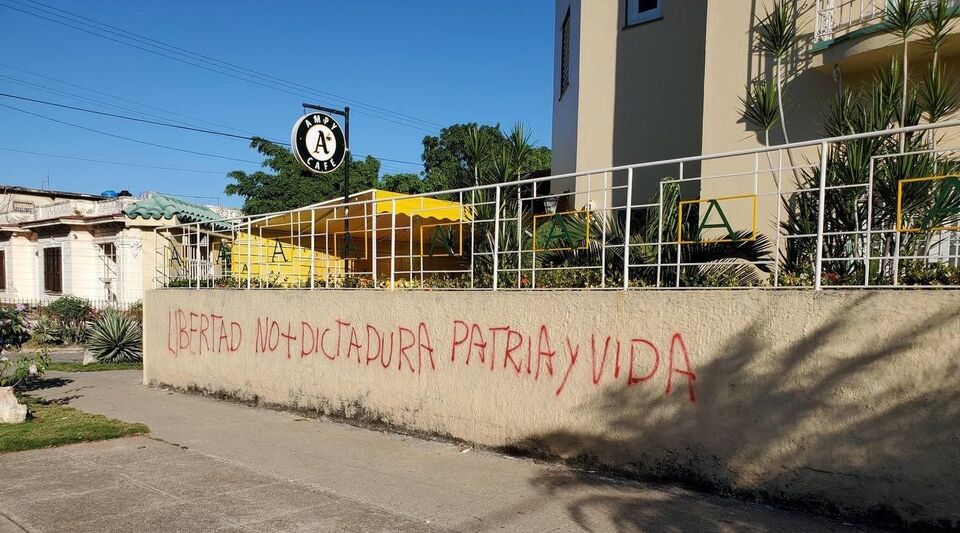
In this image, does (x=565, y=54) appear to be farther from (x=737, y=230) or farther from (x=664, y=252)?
(x=664, y=252)

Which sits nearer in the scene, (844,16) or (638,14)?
(844,16)

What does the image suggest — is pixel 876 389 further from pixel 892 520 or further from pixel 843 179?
pixel 843 179

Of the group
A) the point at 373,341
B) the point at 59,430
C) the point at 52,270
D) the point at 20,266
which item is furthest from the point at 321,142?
the point at 20,266

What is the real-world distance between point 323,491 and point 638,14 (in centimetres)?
818

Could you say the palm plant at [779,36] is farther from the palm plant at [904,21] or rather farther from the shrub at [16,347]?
the shrub at [16,347]

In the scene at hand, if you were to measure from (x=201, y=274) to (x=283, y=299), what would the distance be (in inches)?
109

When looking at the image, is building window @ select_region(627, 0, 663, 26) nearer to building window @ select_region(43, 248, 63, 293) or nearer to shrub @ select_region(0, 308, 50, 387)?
shrub @ select_region(0, 308, 50, 387)

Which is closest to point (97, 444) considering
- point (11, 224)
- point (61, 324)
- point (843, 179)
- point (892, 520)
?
point (892, 520)

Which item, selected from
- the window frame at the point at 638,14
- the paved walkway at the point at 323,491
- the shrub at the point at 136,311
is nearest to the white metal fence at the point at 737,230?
the paved walkway at the point at 323,491

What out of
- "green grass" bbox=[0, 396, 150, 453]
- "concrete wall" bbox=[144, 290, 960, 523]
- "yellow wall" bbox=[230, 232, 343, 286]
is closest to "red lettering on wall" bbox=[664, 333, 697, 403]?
"concrete wall" bbox=[144, 290, 960, 523]

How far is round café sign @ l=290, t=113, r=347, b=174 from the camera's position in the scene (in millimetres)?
9188

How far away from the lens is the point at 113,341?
14.0 m

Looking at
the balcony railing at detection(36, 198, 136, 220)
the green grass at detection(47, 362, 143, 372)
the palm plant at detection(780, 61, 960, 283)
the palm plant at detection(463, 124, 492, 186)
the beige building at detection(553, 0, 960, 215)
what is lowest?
the green grass at detection(47, 362, 143, 372)

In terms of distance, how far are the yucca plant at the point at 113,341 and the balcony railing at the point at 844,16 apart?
1449 centimetres
